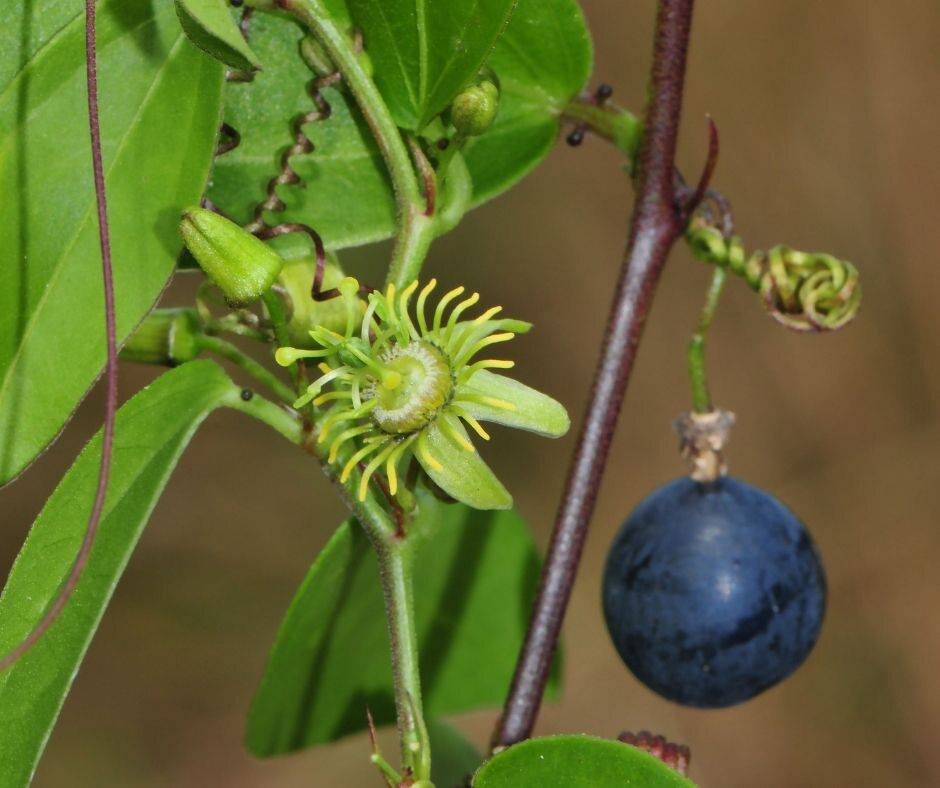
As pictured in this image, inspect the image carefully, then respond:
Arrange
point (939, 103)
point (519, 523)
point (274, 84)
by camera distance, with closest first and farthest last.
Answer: point (274, 84)
point (519, 523)
point (939, 103)

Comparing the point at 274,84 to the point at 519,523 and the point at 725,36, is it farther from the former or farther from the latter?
the point at 725,36

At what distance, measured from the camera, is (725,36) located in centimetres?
384

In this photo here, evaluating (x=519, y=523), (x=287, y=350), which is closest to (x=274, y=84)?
(x=287, y=350)

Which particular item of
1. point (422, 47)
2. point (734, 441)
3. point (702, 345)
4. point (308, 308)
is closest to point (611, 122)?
point (702, 345)

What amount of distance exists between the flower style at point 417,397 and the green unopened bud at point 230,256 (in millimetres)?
→ 58

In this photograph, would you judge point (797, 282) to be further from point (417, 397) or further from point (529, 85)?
point (417, 397)

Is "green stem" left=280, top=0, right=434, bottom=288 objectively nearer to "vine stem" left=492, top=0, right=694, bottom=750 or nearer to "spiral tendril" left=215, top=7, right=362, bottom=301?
"spiral tendril" left=215, top=7, right=362, bottom=301

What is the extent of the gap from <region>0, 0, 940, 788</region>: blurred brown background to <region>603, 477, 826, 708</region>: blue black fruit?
237 cm

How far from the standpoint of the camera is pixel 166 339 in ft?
3.86

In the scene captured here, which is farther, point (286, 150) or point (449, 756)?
point (449, 756)

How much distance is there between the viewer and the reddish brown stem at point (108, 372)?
3.10ft

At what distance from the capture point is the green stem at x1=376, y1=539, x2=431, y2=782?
104cm

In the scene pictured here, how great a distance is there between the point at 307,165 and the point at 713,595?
1.89 feet

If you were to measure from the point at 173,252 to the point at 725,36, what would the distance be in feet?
10.1
